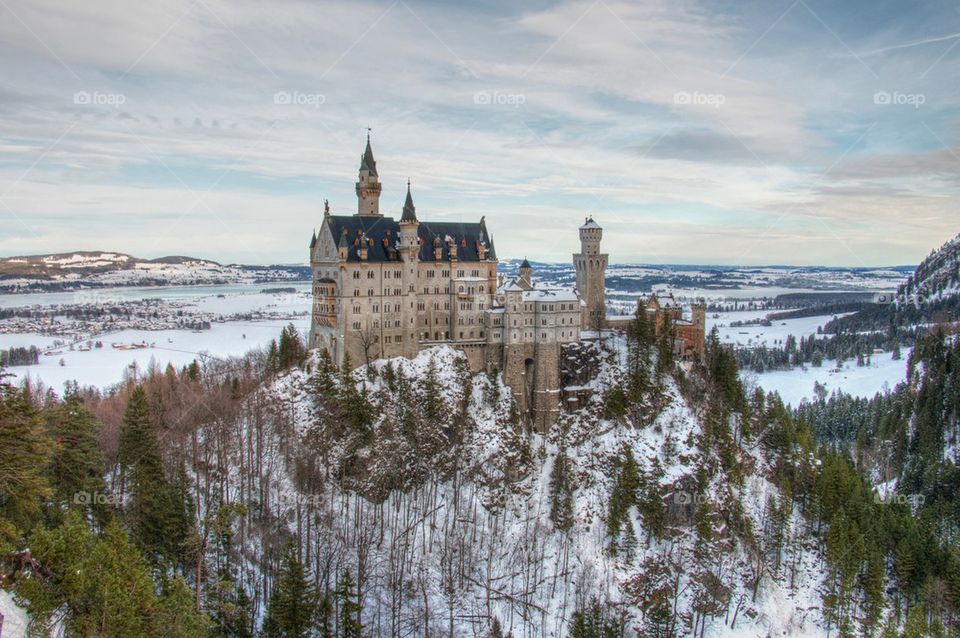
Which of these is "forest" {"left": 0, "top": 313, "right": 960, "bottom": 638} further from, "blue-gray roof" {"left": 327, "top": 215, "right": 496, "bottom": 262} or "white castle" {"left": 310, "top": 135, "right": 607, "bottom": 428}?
"blue-gray roof" {"left": 327, "top": 215, "right": 496, "bottom": 262}

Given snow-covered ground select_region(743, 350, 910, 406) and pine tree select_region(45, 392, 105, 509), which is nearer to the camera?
pine tree select_region(45, 392, 105, 509)

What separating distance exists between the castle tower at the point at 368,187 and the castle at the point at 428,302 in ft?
0.45

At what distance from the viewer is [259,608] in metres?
57.9

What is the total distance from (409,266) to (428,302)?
5870mm

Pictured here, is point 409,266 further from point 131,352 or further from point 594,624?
point 131,352

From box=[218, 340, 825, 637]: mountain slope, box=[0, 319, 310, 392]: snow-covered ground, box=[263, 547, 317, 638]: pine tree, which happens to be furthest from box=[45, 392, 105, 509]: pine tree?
box=[0, 319, 310, 392]: snow-covered ground

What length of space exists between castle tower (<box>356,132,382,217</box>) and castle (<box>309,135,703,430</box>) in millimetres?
136

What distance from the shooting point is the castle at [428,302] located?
8206 cm

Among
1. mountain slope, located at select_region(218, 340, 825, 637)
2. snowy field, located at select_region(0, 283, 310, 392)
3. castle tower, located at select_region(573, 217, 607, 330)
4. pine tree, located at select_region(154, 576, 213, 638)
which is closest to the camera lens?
pine tree, located at select_region(154, 576, 213, 638)

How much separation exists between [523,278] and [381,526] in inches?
1588

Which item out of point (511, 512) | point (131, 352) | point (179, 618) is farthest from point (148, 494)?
point (131, 352)

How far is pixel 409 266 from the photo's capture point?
278 feet

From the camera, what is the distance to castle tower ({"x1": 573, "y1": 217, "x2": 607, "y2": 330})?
305 ft

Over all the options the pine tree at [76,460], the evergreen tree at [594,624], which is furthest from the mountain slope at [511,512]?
the pine tree at [76,460]
